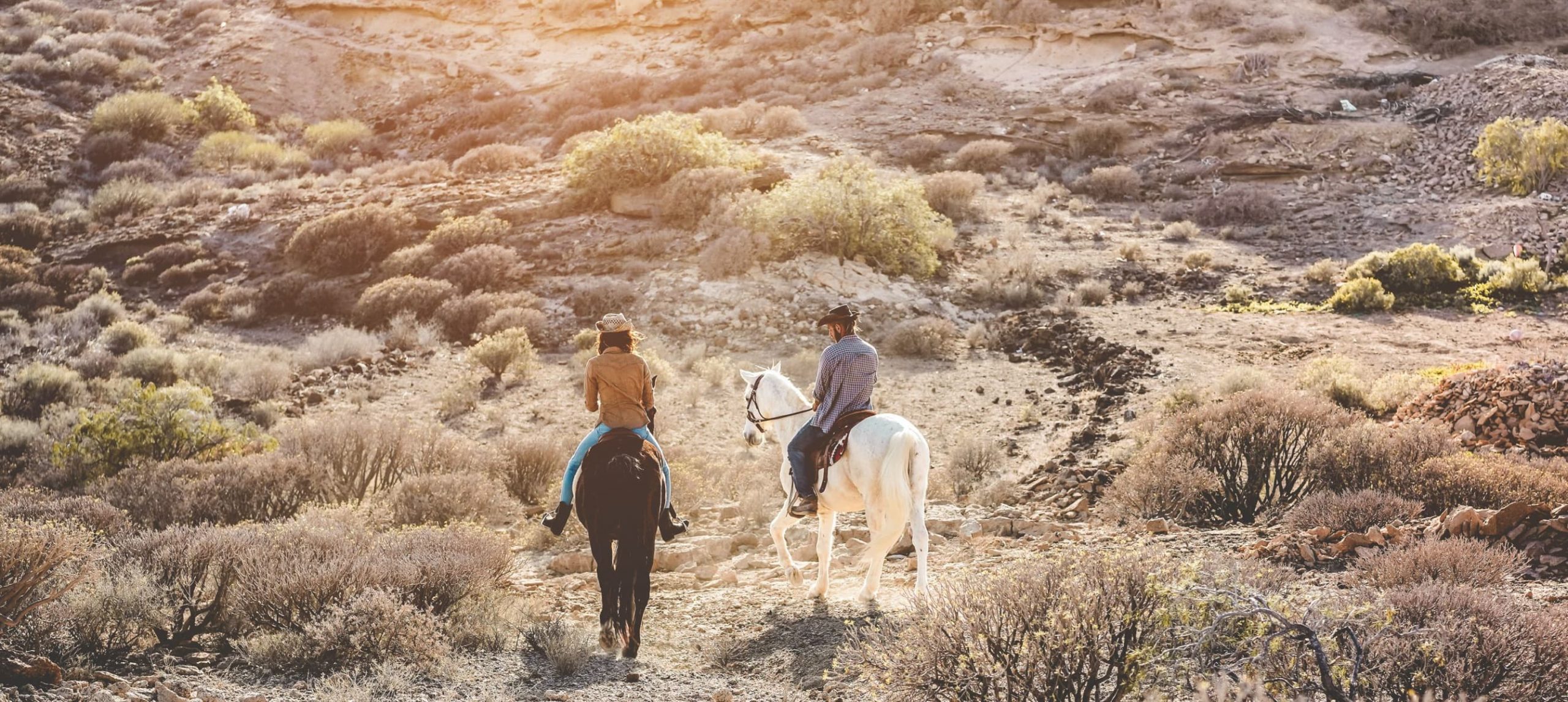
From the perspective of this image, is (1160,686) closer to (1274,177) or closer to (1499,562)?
(1499,562)

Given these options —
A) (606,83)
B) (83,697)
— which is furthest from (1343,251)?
(606,83)

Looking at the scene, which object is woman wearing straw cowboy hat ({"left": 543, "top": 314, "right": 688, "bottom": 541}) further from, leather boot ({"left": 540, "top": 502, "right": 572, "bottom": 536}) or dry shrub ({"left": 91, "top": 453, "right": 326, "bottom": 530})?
dry shrub ({"left": 91, "top": 453, "right": 326, "bottom": 530})

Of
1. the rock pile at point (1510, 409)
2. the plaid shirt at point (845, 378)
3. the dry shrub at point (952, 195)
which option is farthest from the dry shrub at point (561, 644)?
the dry shrub at point (952, 195)

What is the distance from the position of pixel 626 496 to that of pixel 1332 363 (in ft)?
38.5

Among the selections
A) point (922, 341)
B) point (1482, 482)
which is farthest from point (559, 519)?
point (922, 341)

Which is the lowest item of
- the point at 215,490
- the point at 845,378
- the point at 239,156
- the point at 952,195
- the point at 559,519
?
the point at 239,156

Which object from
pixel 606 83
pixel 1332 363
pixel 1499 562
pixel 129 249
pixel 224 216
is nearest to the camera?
pixel 1499 562

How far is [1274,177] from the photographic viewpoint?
92.7ft

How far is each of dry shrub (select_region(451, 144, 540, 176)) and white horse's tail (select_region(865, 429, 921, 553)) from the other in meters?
25.9

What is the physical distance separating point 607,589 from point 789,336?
12175 millimetres

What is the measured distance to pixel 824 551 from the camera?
752cm

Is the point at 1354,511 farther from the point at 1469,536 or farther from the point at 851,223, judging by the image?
the point at 851,223

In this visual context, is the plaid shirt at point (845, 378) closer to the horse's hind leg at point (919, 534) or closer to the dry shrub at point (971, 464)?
the horse's hind leg at point (919, 534)

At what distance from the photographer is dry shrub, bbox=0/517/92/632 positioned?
17.9 feet
